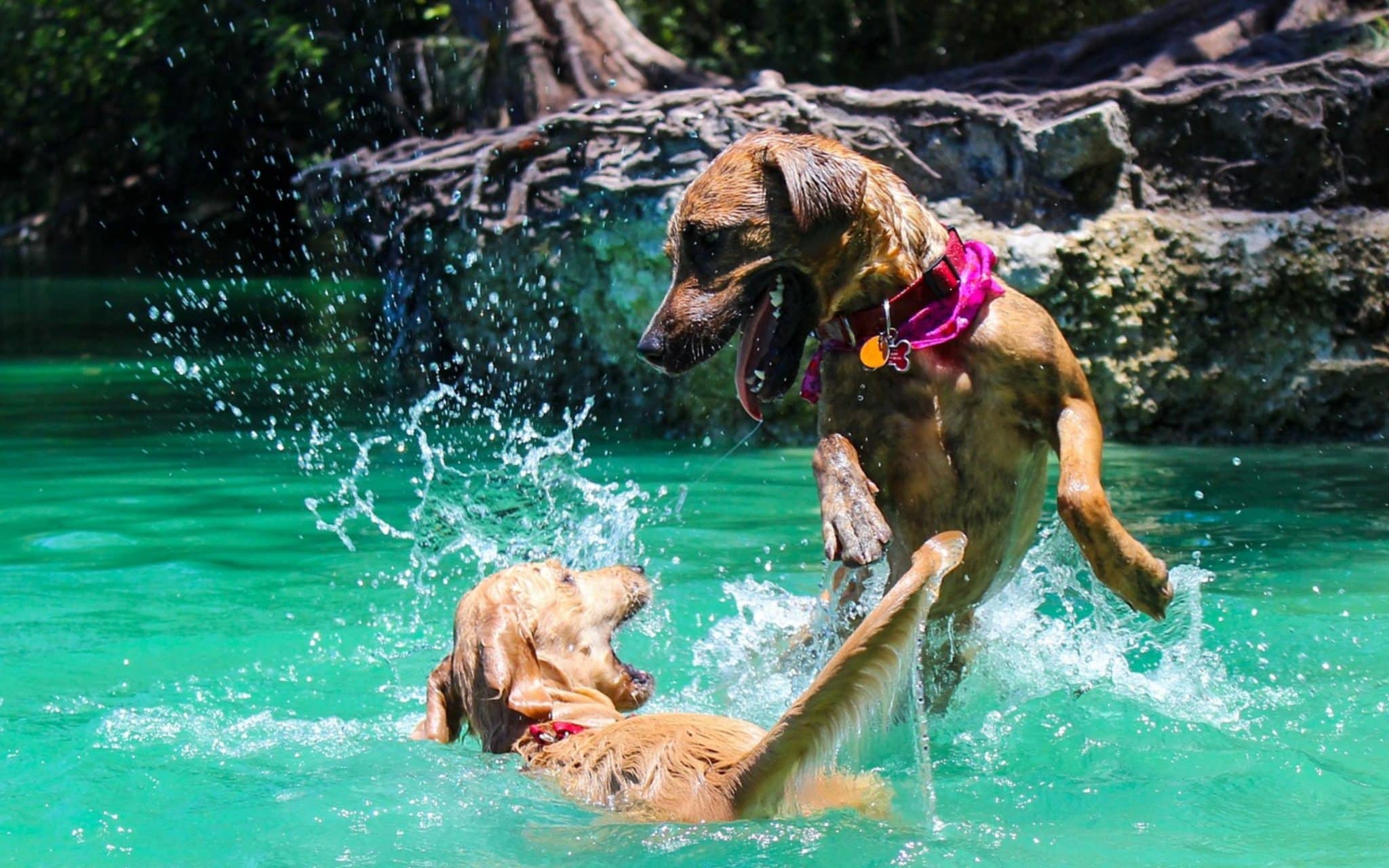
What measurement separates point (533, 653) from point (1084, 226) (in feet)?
20.0

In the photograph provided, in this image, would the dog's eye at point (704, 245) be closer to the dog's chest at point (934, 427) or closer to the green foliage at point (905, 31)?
the dog's chest at point (934, 427)

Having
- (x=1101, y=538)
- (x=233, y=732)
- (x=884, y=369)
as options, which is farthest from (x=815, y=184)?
(x=233, y=732)

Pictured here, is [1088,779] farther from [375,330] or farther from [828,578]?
[375,330]

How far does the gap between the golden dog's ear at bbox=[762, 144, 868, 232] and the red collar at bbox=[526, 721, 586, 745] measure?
1572 millimetres

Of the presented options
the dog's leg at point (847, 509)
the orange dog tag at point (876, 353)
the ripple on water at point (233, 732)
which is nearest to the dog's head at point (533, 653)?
the ripple on water at point (233, 732)

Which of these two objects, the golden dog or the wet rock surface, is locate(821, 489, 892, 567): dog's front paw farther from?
the wet rock surface

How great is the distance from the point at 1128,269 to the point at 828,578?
17.5 feet

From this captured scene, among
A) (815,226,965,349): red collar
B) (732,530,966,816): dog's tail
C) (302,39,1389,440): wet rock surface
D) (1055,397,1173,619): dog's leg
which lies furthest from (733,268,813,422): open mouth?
(302,39,1389,440): wet rock surface

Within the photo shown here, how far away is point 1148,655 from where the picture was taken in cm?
574

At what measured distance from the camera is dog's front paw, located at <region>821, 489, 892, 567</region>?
3904mm

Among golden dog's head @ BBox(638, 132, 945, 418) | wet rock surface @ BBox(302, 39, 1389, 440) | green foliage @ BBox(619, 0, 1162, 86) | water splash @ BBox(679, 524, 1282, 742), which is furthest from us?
green foliage @ BBox(619, 0, 1162, 86)

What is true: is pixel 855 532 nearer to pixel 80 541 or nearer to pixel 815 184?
pixel 815 184

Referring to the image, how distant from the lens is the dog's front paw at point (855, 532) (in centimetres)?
390

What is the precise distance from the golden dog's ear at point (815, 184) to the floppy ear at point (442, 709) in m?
1.80
